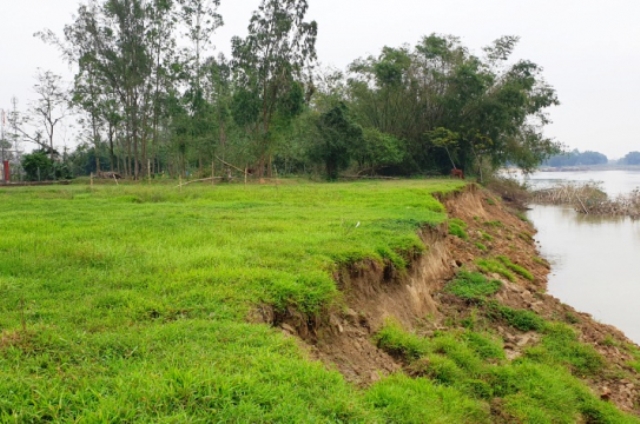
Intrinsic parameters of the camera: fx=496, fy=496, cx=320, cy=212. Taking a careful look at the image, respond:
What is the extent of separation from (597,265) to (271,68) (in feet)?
58.2

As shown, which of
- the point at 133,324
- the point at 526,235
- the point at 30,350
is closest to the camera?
the point at 30,350

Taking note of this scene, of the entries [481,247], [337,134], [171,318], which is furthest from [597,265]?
[171,318]

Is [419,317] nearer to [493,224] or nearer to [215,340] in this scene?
[215,340]

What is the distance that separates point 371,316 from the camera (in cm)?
612

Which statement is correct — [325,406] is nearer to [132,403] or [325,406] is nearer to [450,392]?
[132,403]

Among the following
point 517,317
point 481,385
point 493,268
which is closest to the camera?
point 481,385

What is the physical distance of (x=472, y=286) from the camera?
9.02 meters

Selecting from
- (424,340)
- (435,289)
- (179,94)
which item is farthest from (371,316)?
(179,94)

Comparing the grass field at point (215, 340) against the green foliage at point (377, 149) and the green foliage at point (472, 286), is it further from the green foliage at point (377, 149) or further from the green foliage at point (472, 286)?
the green foliage at point (377, 149)

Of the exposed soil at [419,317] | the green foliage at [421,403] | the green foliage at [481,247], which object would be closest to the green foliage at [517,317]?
the exposed soil at [419,317]

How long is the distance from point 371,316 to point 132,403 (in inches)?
148

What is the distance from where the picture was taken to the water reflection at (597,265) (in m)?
11.1

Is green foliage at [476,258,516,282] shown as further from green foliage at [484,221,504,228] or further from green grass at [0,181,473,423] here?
green foliage at [484,221,504,228]

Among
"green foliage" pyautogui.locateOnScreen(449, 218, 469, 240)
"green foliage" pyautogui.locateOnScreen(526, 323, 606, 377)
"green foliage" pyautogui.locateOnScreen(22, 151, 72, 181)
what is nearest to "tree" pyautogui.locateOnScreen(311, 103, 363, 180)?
"green foliage" pyautogui.locateOnScreen(449, 218, 469, 240)
